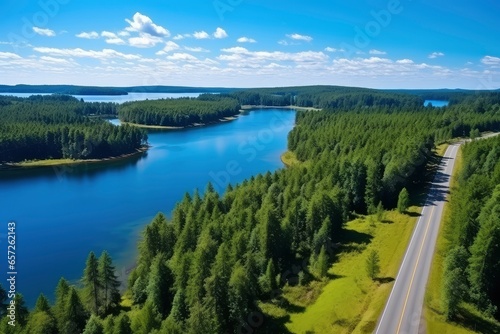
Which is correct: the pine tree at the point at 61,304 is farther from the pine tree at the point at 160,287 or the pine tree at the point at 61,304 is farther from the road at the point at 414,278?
the road at the point at 414,278

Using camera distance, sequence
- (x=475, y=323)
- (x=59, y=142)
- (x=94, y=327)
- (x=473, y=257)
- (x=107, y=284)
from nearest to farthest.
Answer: (x=94, y=327), (x=475, y=323), (x=473, y=257), (x=107, y=284), (x=59, y=142)

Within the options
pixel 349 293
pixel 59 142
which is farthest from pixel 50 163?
pixel 349 293

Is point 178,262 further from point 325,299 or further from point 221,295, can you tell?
point 325,299

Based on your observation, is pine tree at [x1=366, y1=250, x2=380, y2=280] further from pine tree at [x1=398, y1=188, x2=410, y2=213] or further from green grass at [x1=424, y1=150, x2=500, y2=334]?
pine tree at [x1=398, y1=188, x2=410, y2=213]

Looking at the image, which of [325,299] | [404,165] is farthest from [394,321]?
[404,165]

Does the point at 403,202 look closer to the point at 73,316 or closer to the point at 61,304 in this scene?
the point at 73,316

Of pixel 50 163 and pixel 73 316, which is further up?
pixel 73 316

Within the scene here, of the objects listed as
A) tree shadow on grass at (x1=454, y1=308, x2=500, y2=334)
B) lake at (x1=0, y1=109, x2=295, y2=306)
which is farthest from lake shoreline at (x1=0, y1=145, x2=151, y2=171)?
tree shadow on grass at (x1=454, y1=308, x2=500, y2=334)
